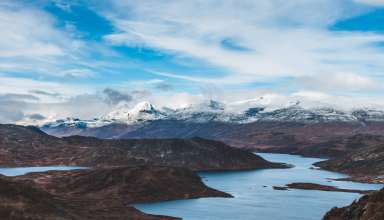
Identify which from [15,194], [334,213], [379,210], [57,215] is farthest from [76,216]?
[379,210]

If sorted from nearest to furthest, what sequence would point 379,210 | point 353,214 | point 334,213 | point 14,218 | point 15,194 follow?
point 379,210
point 353,214
point 334,213
point 14,218
point 15,194

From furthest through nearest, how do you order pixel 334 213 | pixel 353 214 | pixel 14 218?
pixel 14 218
pixel 334 213
pixel 353 214

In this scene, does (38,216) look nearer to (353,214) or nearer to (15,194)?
(15,194)

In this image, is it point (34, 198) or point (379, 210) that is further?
point (34, 198)

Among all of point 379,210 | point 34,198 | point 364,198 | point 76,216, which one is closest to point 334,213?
point 364,198

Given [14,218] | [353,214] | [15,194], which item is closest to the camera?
[353,214]

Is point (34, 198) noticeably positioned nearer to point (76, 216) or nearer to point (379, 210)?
point (76, 216)
